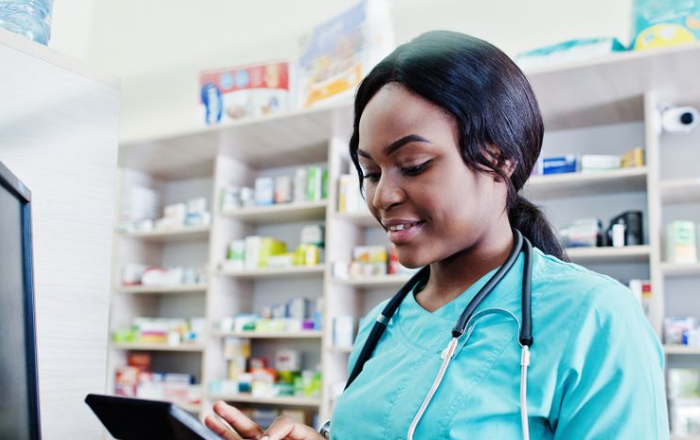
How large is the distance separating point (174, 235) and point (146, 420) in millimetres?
4009

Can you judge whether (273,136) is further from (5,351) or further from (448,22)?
(5,351)

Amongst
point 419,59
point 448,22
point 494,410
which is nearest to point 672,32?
point 448,22

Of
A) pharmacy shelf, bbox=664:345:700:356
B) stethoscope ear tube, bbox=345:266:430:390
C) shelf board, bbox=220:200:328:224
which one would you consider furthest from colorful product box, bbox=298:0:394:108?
stethoscope ear tube, bbox=345:266:430:390

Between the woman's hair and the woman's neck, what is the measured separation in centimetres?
6

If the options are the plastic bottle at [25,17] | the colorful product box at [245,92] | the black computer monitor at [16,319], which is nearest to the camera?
the black computer monitor at [16,319]

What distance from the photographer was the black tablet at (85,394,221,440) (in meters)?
0.76

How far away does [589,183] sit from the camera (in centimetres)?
339

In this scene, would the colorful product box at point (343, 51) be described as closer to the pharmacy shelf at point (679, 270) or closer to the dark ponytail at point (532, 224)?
the pharmacy shelf at point (679, 270)

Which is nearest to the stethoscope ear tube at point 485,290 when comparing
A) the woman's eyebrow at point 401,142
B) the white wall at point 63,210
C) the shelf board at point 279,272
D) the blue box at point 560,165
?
the woman's eyebrow at point 401,142

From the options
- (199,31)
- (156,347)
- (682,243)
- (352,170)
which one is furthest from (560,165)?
(199,31)

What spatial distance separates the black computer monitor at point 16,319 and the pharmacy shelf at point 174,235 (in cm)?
347

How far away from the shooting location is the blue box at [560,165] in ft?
11.2

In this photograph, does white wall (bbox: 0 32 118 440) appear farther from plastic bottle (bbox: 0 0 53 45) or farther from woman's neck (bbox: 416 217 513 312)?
Result: woman's neck (bbox: 416 217 513 312)

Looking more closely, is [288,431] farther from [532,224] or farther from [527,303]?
[532,224]
